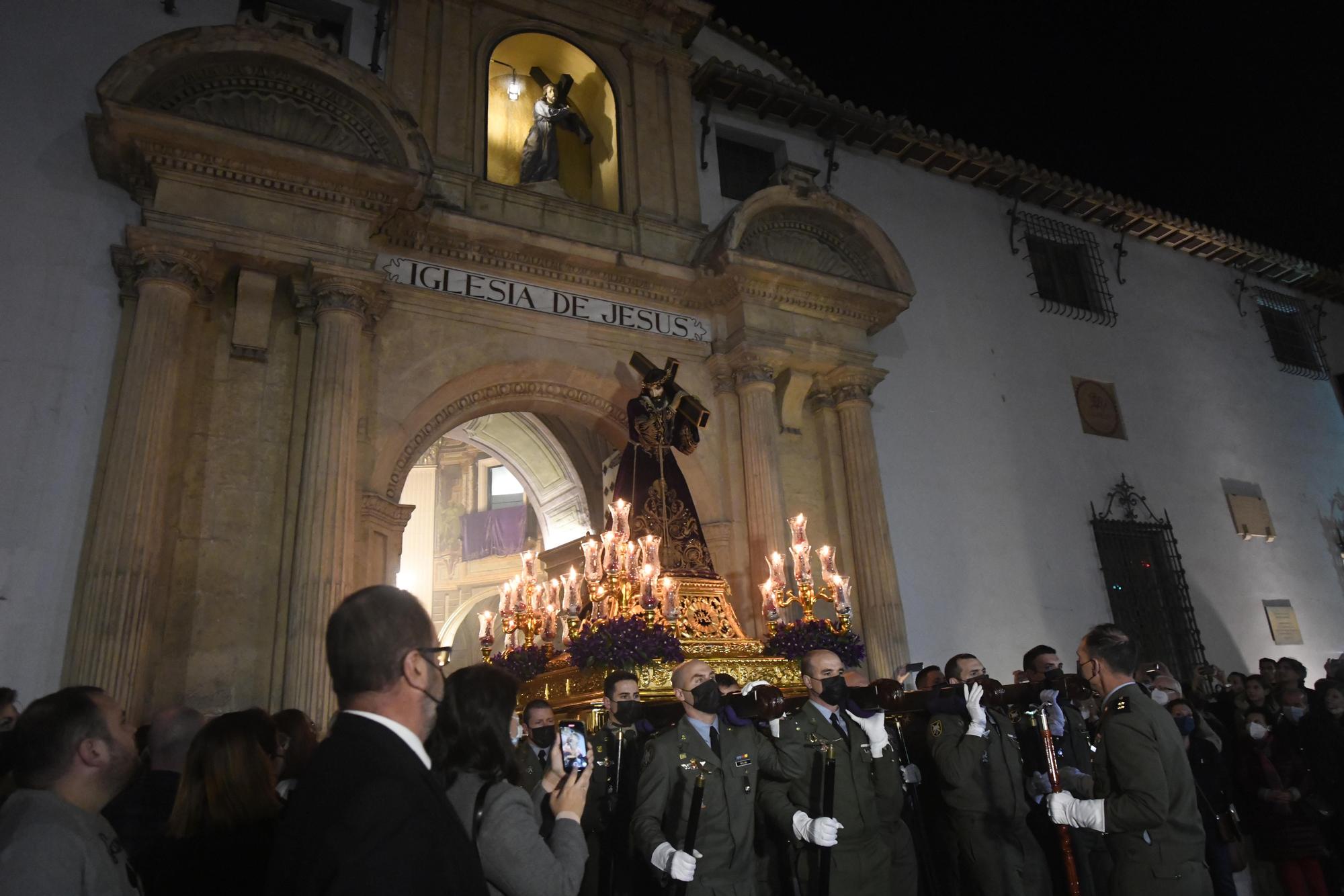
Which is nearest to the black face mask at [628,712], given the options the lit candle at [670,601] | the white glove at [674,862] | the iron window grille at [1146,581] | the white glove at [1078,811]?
the white glove at [674,862]

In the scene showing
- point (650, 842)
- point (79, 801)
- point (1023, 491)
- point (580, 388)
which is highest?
point (580, 388)

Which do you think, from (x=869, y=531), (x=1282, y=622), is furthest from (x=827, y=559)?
(x=1282, y=622)

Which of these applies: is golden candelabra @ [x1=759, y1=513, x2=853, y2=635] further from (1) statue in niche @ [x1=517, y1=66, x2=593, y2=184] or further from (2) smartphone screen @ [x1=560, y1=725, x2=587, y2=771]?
(1) statue in niche @ [x1=517, y1=66, x2=593, y2=184]

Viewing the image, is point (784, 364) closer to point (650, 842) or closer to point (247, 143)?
point (247, 143)

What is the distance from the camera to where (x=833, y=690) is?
4.34 metres

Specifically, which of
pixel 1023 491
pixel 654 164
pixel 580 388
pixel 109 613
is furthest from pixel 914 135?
pixel 109 613

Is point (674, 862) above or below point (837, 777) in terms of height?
below

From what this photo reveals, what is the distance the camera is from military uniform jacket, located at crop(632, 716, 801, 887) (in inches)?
151

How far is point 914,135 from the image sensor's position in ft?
43.5

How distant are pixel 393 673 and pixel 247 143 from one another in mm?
7506

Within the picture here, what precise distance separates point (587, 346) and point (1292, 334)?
589 inches

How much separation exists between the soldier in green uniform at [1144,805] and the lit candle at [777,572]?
4.60 m

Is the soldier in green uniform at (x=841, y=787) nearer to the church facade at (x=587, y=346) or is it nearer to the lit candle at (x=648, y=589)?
the lit candle at (x=648, y=589)

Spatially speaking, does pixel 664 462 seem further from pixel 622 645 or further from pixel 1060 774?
pixel 1060 774
